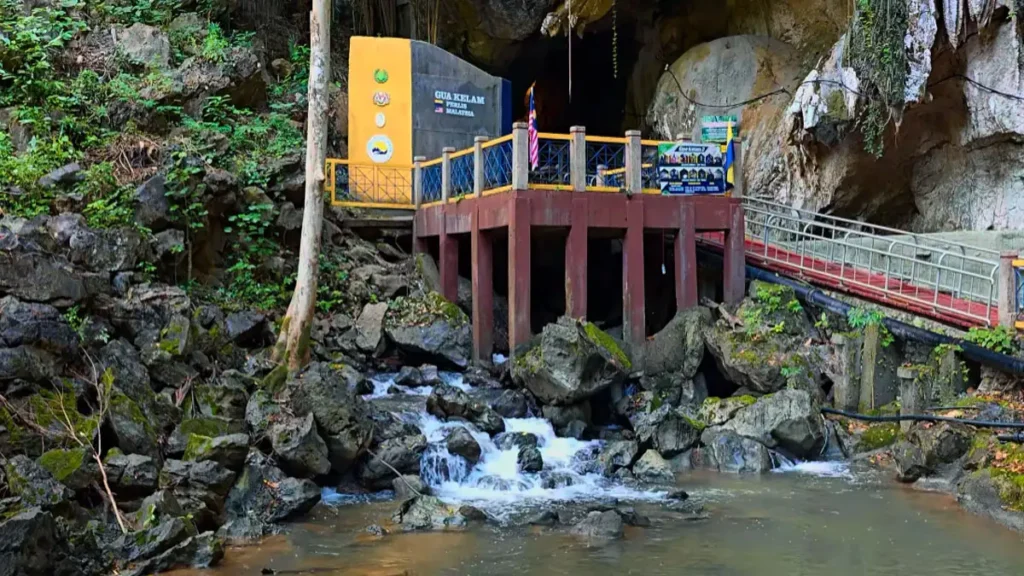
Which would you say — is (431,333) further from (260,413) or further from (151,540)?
(151,540)

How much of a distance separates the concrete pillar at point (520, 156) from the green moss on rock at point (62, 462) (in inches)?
329

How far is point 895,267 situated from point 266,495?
41.8 ft

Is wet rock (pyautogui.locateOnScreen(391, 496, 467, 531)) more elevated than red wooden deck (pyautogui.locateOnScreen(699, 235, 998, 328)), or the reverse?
red wooden deck (pyautogui.locateOnScreen(699, 235, 998, 328))

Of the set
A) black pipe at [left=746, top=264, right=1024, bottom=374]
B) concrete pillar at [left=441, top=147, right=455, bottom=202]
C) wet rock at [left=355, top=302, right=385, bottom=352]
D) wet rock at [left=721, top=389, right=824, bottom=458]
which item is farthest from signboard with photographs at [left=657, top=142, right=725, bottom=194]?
wet rock at [left=355, top=302, right=385, bottom=352]

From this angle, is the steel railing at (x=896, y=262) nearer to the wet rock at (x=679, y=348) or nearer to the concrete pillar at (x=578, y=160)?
the wet rock at (x=679, y=348)

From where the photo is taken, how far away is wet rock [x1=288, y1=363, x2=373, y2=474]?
11391 millimetres

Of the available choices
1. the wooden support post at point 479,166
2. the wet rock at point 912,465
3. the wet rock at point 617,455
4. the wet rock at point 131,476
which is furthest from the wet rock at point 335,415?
the wet rock at point 912,465

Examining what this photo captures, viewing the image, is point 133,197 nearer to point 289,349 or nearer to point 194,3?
point 289,349

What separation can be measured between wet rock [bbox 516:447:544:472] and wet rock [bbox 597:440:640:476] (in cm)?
90

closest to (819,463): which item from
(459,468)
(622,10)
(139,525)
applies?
(459,468)

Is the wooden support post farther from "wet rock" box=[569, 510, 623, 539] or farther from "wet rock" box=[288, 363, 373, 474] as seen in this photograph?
"wet rock" box=[569, 510, 623, 539]

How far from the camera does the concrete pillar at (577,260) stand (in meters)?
15.5

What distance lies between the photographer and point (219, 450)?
33.1 ft

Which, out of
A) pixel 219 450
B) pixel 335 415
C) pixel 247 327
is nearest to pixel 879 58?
pixel 335 415
